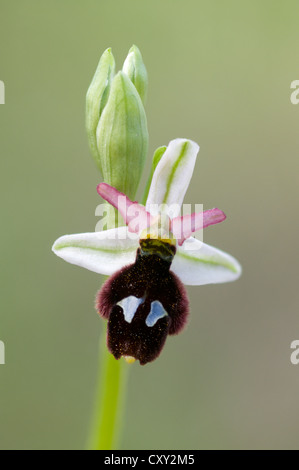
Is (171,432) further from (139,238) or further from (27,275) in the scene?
(139,238)

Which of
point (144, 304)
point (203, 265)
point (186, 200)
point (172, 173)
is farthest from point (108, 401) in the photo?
point (186, 200)

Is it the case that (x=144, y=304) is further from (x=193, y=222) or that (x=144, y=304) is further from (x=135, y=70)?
(x=135, y=70)

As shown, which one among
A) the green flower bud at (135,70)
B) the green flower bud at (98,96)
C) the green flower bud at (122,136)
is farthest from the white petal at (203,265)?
the green flower bud at (135,70)
